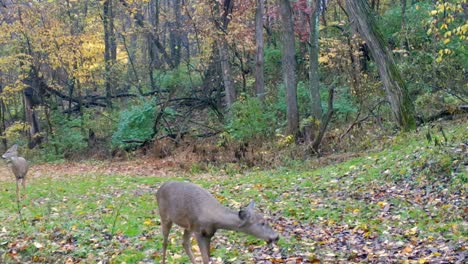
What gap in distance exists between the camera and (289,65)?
21.7 meters

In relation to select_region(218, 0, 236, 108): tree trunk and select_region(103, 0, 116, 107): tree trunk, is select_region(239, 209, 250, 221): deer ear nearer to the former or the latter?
select_region(218, 0, 236, 108): tree trunk

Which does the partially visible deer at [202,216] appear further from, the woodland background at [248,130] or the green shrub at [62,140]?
the green shrub at [62,140]

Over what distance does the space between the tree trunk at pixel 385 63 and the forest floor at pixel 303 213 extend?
1106mm

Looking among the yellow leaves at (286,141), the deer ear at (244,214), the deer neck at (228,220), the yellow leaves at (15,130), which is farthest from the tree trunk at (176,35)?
the deer ear at (244,214)

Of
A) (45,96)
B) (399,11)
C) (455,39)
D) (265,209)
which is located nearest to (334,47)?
(399,11)

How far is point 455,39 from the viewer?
22.8 metres

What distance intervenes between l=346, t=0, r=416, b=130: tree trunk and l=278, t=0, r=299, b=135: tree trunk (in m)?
3.95

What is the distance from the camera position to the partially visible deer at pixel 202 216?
6.83 metres

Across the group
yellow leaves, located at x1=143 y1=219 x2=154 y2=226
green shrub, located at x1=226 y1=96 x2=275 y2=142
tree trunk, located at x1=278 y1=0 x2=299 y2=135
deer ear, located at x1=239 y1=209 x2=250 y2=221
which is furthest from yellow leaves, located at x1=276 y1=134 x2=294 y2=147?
deer ear, located at x1=239 y1=209 x2=250 y2=221

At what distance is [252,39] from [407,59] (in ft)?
24.1

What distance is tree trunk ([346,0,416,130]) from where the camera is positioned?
58.5 ft

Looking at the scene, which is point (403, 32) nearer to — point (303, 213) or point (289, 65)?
point (289, 65)

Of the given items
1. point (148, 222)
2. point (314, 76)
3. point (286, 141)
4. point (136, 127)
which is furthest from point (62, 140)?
point (148, 222)

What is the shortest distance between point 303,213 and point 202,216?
173 inches
